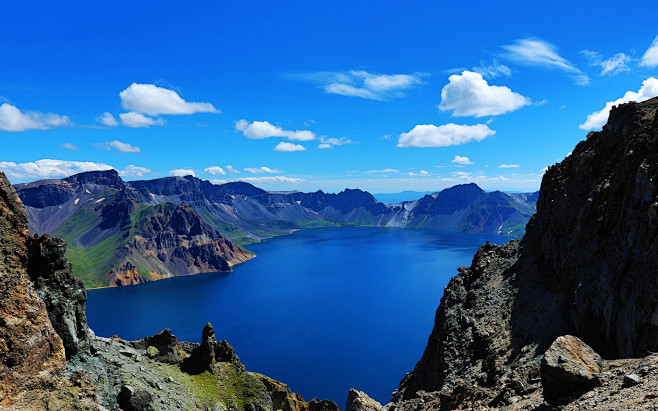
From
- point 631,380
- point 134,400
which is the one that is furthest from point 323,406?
point 631,380

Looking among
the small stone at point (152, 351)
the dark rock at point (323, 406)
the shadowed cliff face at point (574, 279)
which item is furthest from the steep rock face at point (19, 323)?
the dark rock at point (323, 406)

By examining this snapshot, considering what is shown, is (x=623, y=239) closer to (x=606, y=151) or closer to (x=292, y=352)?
(x=606, y=151)

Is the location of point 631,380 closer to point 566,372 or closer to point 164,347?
point 566,372

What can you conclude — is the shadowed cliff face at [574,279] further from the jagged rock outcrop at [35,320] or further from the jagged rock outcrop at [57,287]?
the jagged rock outcrop at [57,287]

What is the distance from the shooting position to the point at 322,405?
76.4 m

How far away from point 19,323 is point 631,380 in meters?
45.0

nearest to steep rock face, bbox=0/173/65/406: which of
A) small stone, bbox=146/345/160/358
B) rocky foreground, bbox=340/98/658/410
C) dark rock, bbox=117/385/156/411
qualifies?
dark rock, bbox=117/385/156/411

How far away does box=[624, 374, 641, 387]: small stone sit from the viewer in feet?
61.4

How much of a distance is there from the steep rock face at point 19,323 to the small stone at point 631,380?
42484 millimetres

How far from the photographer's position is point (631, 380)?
18844mm

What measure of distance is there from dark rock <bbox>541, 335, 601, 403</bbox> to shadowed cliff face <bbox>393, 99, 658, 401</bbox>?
7.60 metres

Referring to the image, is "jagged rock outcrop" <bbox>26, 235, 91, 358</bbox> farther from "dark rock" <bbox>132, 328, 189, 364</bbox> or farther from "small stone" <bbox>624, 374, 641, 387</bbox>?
"small stone" <bbox>624, 374, 641, 387</bbox>

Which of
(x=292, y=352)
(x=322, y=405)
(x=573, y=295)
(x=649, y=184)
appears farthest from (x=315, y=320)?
(x=649, y=184)

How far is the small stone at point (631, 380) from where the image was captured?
18.7 metres
